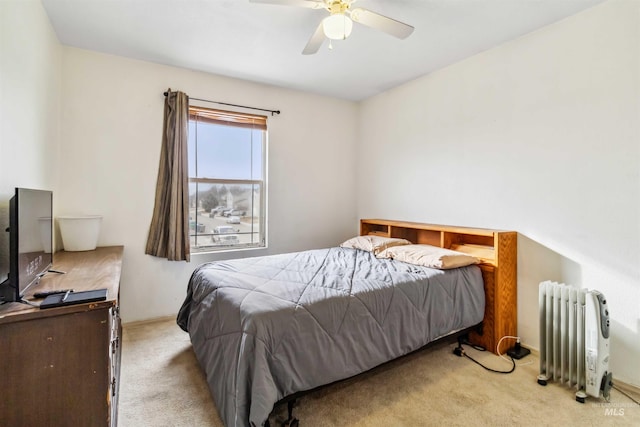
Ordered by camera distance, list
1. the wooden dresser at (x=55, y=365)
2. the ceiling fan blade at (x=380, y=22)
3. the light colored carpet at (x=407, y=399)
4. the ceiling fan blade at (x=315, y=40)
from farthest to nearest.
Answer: the ceiling fan blade at (x=315, y=40)
the ceiling fan blade at (x=380, y=22)
the light colored carpet at (x=407, y=399)
the wooden dresser at (x=55, y=365)

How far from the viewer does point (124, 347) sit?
2.56m

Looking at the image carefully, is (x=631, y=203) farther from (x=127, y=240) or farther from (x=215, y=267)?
(x=127, y=240)

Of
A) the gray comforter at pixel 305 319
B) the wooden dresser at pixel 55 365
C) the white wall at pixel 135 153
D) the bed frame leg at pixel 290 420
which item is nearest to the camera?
the wooden dresser at pixel 55 365

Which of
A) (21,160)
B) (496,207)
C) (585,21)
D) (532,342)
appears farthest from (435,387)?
(21,160)

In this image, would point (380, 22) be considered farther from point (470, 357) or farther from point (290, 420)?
point (470, 357)

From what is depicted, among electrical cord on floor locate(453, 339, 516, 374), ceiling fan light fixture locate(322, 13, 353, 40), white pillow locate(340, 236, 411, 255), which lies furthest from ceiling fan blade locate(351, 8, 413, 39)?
electrical cord on floor locate(453, 339, 516, 374)

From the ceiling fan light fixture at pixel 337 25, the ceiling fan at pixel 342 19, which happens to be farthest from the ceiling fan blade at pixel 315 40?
the ceiling fan light fixture at pixel 337 25

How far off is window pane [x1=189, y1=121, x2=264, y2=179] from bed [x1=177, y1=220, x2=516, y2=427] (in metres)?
1.29

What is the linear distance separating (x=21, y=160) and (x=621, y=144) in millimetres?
3791

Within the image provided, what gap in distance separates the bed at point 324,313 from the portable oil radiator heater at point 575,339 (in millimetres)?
396

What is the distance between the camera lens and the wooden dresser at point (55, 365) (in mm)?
1136

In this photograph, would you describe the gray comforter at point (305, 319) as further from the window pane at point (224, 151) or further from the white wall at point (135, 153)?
the window pane at point (224, 151)

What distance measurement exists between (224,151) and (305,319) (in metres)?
2.46

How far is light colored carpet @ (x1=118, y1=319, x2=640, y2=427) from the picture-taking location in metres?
1.73
